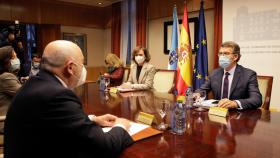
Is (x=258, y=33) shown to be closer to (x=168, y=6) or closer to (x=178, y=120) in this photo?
(x=168, y=6)

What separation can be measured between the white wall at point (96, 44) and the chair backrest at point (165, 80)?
383 centimetres

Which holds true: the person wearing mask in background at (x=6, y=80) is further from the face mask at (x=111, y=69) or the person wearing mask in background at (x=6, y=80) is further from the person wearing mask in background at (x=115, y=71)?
the face mask at (x=111, y=69)

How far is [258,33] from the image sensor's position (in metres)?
3.22

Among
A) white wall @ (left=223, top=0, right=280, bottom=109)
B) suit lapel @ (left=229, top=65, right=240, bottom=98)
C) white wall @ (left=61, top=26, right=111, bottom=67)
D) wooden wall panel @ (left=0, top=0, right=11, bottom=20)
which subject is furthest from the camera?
white wall @ (left=61, top=26, right=111, bottom=67)

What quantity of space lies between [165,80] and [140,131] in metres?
1.98

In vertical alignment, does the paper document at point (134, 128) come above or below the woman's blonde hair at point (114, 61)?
below

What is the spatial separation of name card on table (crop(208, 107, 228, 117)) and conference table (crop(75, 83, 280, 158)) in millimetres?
39

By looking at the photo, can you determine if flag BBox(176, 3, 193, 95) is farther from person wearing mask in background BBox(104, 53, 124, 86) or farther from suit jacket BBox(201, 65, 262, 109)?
suit jacket BBox(201, 65, 262, 109)

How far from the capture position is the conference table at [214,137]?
1.02 m

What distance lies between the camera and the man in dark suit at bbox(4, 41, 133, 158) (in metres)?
0.92

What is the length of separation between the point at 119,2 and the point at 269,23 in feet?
12.8

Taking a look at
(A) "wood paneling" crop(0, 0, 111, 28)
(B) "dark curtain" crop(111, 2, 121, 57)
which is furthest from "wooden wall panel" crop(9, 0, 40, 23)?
(B) "dark curtain" crop(111, 2, 121, 57)

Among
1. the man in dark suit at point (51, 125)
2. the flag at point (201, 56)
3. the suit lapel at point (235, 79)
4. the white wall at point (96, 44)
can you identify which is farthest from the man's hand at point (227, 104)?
the white wall at point (96, 44)

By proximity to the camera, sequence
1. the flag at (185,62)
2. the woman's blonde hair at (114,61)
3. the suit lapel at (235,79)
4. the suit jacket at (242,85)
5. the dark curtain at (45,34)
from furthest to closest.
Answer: the dark curtain at (45,34), the woman's blonde hair at (114,61), the flag at (185,62), the suit lapel at (235,79), the suit jacket at (242,85)
